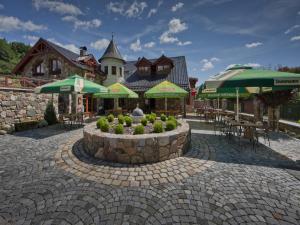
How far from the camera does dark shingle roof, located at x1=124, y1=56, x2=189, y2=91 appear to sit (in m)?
17.4

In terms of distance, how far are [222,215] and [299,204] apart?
58.9 inches

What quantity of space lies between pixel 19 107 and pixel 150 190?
30.3 ft

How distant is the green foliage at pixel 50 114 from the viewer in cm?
1014

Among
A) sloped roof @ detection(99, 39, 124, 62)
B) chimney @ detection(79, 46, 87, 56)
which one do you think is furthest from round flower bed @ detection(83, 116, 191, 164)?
chimney @ detection(79, 46, 87, 56)

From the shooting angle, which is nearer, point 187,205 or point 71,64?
point 187,205

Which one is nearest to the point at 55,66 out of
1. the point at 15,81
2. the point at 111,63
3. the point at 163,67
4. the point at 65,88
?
the point at 111,63

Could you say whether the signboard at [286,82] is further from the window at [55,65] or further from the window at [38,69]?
the window at [38,69]

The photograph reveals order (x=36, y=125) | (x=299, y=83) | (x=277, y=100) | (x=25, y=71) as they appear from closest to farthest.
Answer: (x=299, y=83), (x=277, y=100), (x=36, y=125), (x=25, y=71)

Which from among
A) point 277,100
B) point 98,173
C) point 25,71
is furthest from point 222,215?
point 25,71

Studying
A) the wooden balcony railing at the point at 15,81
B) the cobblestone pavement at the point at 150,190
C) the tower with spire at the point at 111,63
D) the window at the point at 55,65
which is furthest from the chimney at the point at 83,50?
the cobblestone pavement at the point at 150,190

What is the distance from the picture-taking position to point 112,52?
19031 millimetres

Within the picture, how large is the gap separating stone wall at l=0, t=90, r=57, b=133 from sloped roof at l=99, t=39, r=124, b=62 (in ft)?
33.7

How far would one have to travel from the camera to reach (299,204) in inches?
110

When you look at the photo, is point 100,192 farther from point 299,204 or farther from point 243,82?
point 243,82
